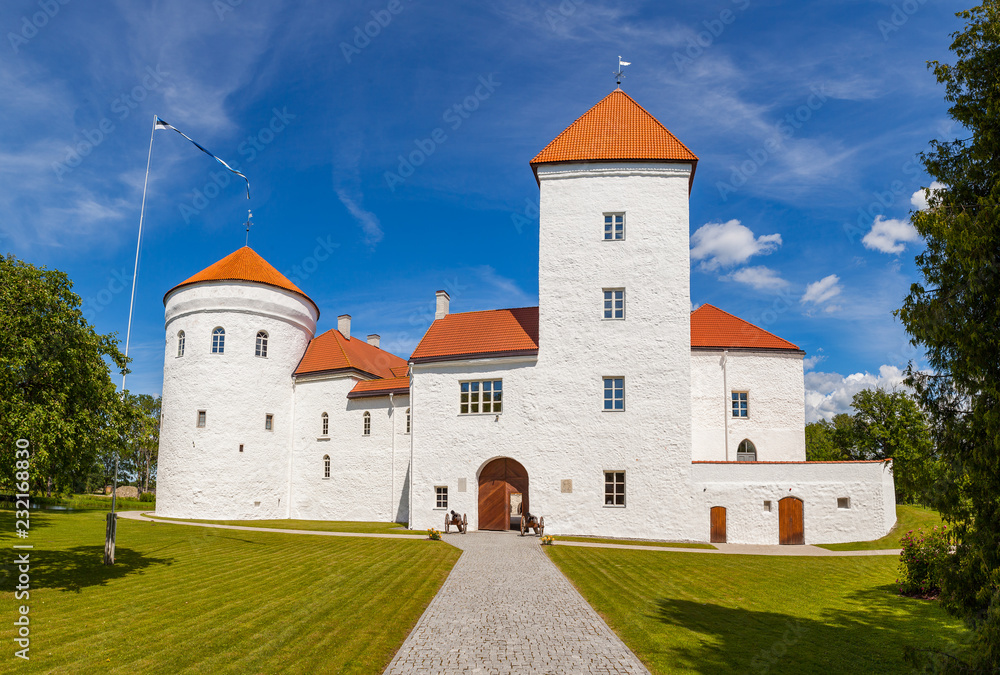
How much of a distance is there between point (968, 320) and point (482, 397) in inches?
821

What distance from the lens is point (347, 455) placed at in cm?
3341

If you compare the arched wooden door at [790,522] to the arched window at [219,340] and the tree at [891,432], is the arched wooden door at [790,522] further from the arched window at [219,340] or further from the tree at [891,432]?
the arched window at [219,340]

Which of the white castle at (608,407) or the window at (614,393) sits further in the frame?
the window at (614,393)

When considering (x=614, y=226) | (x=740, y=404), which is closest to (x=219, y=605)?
(x=614, y=226)

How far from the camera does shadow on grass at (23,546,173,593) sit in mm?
12750

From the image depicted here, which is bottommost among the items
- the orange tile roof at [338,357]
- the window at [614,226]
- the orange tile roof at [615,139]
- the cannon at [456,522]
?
the cannon at [456,522]

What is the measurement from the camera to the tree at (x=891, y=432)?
36.1m

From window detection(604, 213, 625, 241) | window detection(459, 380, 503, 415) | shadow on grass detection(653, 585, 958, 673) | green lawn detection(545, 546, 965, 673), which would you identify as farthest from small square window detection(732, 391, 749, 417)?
shadow on grass detection(653, 585, 958, 673)

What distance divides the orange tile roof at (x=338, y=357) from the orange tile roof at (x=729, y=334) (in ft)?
61.4

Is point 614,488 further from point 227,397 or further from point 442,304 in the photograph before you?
point 227,397

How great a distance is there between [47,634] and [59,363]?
16.9 feet

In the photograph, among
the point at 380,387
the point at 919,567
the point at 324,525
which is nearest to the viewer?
the point at 919,567

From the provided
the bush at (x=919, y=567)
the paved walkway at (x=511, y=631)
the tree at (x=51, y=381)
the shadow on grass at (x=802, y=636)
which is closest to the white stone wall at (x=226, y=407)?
the tree at (x=51, y=381)

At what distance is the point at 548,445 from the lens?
25.4m
